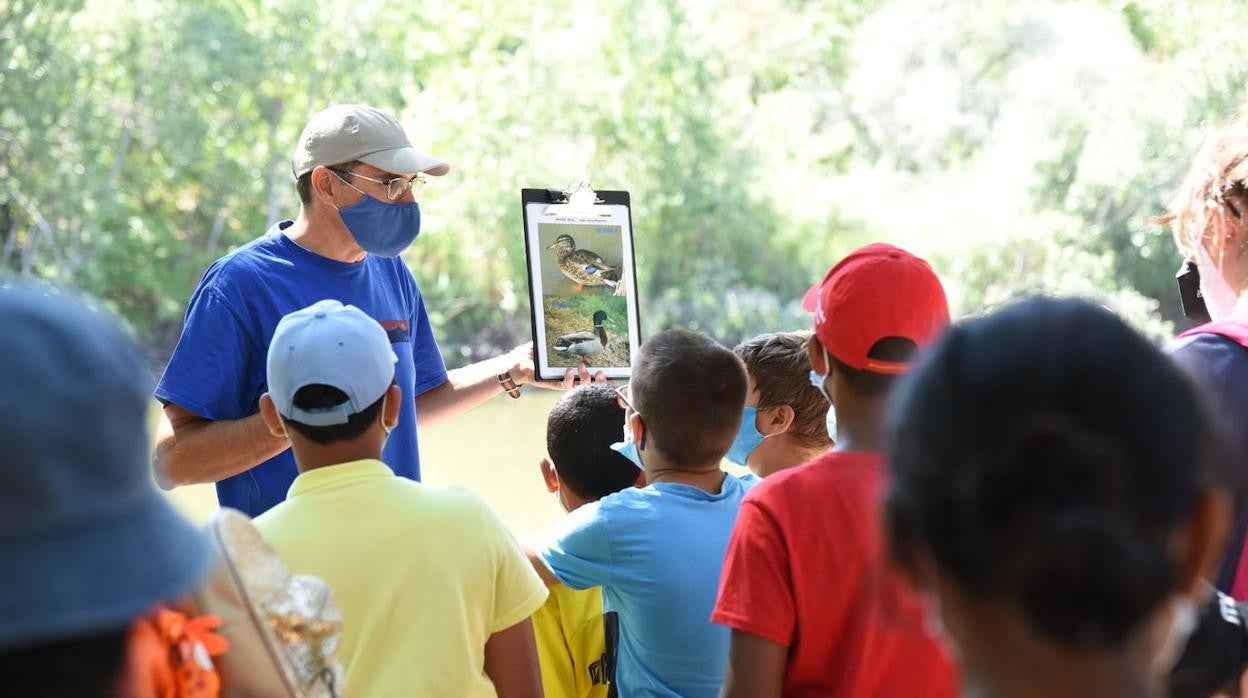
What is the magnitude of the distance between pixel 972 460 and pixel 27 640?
1.99ft

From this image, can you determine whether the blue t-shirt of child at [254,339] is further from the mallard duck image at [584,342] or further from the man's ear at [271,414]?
the man's ear at [271,414]

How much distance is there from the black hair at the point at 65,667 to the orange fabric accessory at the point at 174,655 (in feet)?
0.55

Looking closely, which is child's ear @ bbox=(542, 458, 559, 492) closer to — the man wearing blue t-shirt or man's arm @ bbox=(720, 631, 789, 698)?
the man wearing blue t-shirt

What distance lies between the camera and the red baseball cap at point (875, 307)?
1.92 m

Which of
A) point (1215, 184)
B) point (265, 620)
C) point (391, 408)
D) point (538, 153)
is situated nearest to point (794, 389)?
point (1215, 184)

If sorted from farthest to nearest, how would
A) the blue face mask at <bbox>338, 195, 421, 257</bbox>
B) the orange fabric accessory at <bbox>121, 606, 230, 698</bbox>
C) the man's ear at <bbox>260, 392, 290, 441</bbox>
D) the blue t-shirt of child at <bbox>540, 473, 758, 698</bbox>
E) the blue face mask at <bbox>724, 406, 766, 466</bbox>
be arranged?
the blue face mask at <bbox>724, 406, 766, 466</bbox>, the blue face mask at <bbox>338, 195, 421, 257</bbox>, the blue t-shirt of child at <bbox>540, 473, 758, 698</bbox>, the man's ear at <bbox>260, 392, 290, 441</bbox>, the orange fabric accessory at <bbox>121, 606, 230, 698</bbox>

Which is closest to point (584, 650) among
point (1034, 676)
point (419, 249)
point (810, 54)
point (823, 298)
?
point (823, 298)

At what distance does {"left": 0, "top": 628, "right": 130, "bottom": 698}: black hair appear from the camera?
0.86 m

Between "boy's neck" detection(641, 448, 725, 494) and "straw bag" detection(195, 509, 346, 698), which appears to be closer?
"straw bag" detection(195, 509, 346, 698)

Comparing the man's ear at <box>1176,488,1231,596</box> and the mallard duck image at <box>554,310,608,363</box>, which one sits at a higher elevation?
the man's ear at <box>1176,488,1231,596</box>

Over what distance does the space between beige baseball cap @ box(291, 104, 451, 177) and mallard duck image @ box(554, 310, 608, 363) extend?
48 cm

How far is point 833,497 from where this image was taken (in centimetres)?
184

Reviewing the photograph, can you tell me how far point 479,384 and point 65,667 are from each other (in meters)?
2.25

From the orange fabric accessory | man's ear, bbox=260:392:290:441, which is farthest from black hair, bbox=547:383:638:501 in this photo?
the orange fabric accessory
